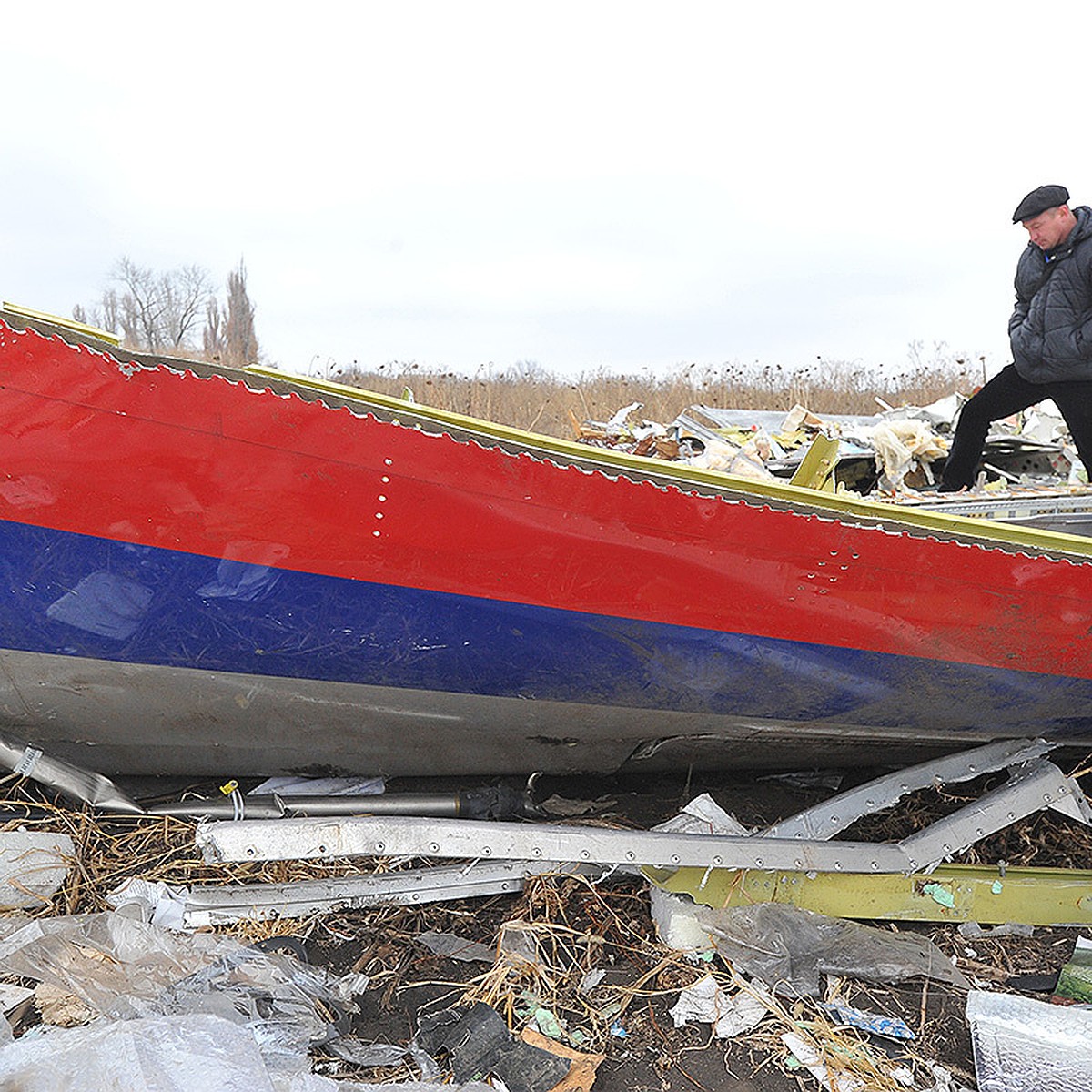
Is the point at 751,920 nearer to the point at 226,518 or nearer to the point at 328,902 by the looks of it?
the point at 328,902

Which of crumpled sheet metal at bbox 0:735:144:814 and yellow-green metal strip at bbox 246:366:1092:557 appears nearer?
yellow-green metal strip at bbox 246:366:1092:557

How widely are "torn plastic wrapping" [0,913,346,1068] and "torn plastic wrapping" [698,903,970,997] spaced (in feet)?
2.92

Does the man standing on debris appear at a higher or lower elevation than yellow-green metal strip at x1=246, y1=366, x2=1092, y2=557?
higher

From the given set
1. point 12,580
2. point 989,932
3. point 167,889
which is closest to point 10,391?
point 12,580

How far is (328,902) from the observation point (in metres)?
2.31

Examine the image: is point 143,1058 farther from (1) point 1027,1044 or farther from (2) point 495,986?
(1) point 1027,1044

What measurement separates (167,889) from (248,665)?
1.76ft

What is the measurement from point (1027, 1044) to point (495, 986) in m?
1.05

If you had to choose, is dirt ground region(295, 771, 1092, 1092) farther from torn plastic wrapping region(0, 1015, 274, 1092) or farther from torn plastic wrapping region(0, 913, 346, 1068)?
torn plastic wrapping region(0, 1015, 274, 1092)

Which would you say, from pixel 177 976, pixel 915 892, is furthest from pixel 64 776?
pixel 915 892

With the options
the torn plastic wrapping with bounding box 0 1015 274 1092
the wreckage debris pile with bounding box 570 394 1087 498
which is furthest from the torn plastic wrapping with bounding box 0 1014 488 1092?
the wreckage debris pile with bounding box 570 394 1087 498

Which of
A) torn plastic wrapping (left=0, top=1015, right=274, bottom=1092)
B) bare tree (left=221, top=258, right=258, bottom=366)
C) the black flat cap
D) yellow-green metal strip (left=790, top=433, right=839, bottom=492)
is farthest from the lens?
bare tree (left=221, top=258, right=258, bottom=366)

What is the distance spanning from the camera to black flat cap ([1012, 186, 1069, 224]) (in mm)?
3756

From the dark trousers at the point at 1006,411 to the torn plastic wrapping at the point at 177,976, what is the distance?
3.73 metres
